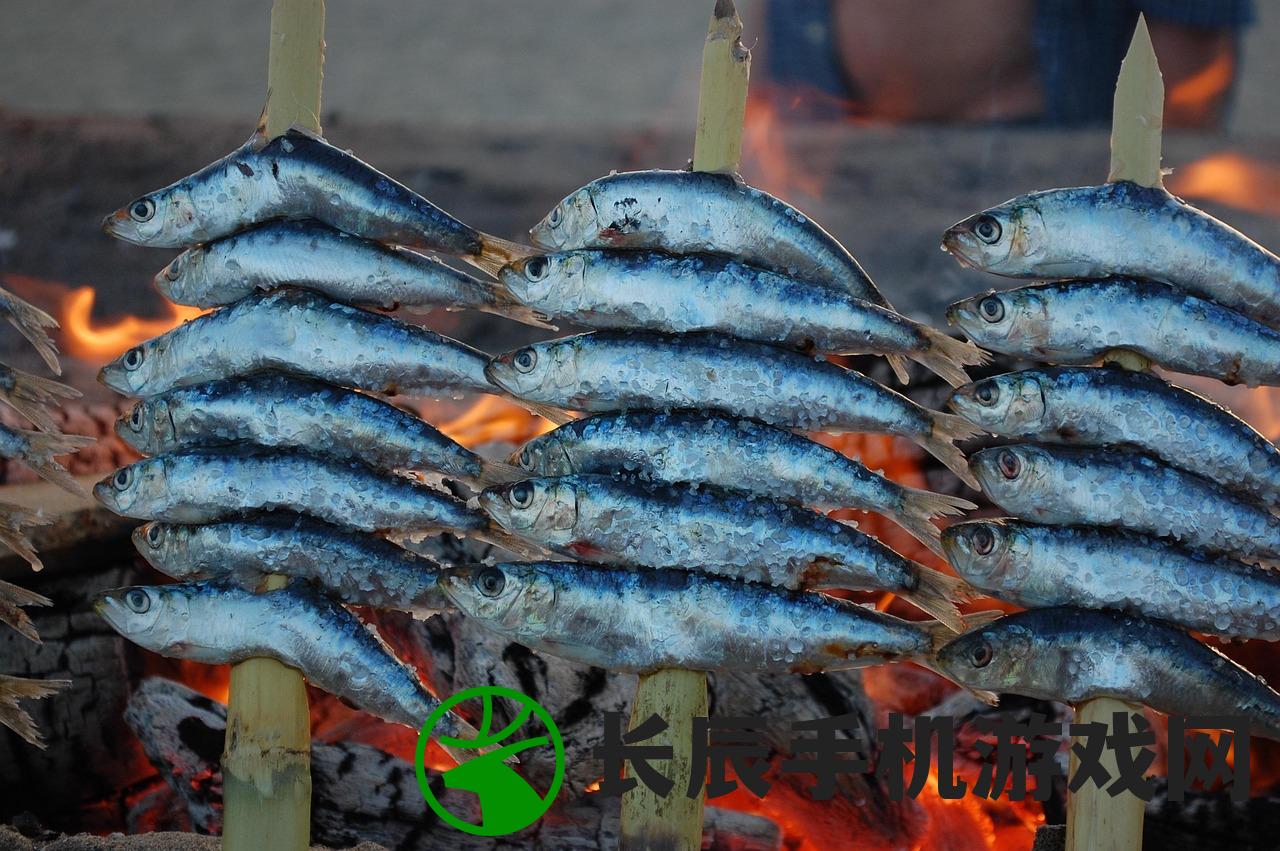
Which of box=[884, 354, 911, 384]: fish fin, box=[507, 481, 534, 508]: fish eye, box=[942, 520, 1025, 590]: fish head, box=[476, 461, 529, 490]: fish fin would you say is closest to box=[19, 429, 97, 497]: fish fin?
box=[476, 461, 529, 490]: fish fin

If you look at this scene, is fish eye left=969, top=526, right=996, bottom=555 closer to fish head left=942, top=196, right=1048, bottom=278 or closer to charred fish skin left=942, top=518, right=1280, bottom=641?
charred fish skin left=942, top=518, right=1280, bottom=641

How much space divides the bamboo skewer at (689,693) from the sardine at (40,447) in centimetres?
138

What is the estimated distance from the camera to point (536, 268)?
2.56 m

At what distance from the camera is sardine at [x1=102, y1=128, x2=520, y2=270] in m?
2.65

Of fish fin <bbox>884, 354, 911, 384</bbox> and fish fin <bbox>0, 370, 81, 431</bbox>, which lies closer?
fish fin <bbox>884, 354, 911, 384</bbox>

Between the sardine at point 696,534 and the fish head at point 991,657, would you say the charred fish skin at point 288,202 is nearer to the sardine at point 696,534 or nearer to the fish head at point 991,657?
the sardine at point 696,534

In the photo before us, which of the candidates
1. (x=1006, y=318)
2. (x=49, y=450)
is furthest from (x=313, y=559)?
(x=1006, y=318)

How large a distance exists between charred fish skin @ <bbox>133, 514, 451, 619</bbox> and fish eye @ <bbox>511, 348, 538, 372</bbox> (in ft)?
1.55

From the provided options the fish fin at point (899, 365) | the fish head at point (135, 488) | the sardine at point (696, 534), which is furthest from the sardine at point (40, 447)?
the fish fin at point (899, 365)

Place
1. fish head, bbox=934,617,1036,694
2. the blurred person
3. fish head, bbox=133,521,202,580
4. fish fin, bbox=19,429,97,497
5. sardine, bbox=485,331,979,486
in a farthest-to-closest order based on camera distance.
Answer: the blurred person, fish fin, bbox=19,429,97,497, fish head, bbox=133,521,202,580, sardine, bbox=485,331,979,486, fish head, bbox=934,617,1036,694

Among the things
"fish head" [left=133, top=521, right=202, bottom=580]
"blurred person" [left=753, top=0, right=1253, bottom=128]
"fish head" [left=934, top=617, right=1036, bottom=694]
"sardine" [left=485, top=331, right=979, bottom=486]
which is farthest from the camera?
"blurred person" [left=753, top=0, right=1253, bottom=128]

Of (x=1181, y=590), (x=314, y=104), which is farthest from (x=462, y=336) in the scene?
(x=1181, y=590)

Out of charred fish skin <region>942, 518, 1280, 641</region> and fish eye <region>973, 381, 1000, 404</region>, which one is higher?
fish eye <region>973, 381, 1000, 404</region>

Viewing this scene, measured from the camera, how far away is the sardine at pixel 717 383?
2.54 metres
